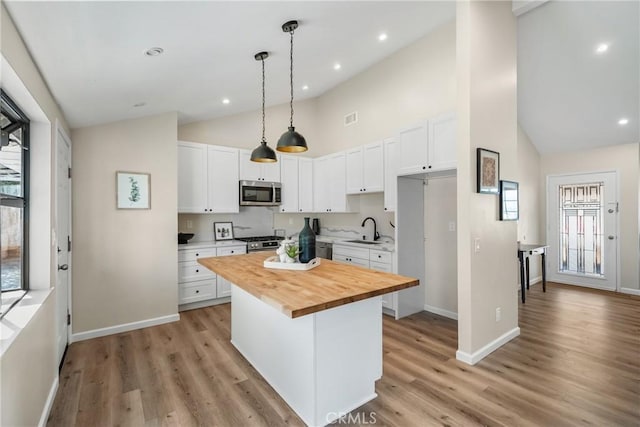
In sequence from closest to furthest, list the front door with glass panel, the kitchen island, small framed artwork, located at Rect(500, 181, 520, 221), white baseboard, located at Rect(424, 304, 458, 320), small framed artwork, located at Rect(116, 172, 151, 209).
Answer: the kitchen island
small framed artwork, located at Rect(500, 181, 520, 221)
small framed artwork, located at Rect(116, 172, 151, 209)
white baseboard, located at Rect(424, 304, 458, 320)
the front door with glass panel

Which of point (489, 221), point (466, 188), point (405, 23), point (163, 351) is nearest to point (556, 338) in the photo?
point (489, 221)

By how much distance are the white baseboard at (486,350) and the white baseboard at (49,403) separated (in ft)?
10.3

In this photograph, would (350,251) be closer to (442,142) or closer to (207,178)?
(442,142)

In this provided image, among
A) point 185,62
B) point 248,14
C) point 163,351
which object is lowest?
point 163,351

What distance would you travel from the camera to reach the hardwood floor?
2088 millimetres

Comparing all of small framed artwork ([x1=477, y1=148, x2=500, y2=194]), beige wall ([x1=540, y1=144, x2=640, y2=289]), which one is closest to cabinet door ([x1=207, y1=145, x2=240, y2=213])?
small framed artwork ([x1=477, y1=148, x2=500, y2=194])

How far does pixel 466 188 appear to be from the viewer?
9.21 ft

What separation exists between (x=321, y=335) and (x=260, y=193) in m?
3.32

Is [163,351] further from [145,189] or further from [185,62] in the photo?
[185,62]

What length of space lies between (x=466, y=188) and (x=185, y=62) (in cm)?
261

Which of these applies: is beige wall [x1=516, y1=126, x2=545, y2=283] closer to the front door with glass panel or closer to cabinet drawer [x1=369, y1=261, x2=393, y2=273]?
the front door with glass panel

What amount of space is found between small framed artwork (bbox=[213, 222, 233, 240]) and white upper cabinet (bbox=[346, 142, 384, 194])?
202cm

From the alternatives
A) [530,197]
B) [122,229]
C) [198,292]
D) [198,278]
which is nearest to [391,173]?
[198,278]

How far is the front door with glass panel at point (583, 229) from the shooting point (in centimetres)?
521
